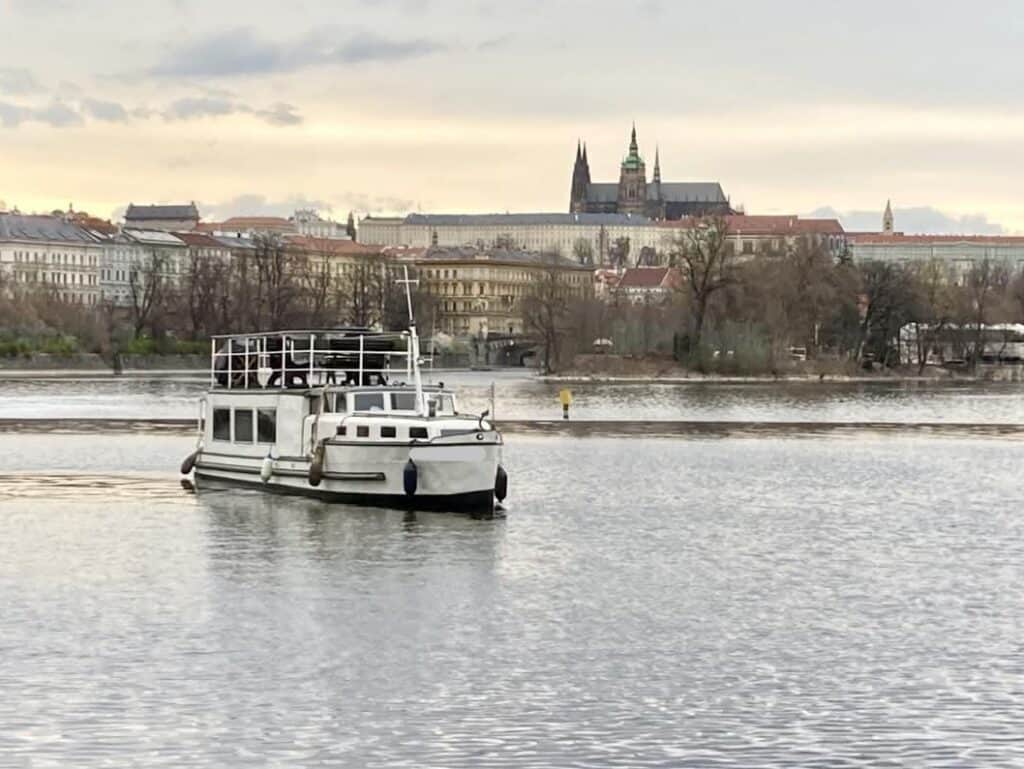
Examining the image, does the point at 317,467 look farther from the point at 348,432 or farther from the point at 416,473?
the point at 416,473

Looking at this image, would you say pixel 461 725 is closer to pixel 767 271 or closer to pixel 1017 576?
pixel 1017 576

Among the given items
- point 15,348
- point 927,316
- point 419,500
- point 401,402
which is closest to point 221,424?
point 401,402

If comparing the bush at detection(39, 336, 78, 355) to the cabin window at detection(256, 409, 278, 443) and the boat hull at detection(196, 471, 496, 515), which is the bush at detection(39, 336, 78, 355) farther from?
the boat hull at detection(196, 471, 496, 515)

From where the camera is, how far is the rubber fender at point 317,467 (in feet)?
161

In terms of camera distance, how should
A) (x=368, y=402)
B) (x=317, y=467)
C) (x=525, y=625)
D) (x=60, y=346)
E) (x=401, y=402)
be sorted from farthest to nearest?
1. (x=60, y=346)
2. (x=401, y=402)
3. (x=368, y=402)
4. (x=317, y=467)
5. (x=525, y=625)

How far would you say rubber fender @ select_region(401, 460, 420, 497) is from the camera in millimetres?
47188

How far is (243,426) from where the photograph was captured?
54.6 metres

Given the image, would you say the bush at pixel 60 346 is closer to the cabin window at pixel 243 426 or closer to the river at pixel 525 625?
the river at pixel 525 625

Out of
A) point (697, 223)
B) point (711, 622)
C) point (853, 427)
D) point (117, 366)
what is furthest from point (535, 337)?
point (711, 622)

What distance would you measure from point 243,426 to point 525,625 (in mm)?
24035

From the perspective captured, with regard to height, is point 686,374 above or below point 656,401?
above

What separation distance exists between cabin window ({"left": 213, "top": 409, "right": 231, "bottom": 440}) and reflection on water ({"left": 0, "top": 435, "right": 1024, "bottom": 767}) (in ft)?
7.05

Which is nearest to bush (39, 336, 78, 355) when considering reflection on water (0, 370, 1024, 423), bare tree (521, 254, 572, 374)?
reflection on water (0, 370, 1024, 423)

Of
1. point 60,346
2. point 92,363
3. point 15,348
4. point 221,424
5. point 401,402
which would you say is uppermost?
point 401,402
